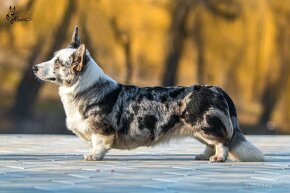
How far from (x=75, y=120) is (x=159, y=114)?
818 millimetres

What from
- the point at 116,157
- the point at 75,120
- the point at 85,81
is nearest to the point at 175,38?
the point at 116,157

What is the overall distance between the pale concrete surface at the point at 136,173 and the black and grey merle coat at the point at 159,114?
0.90 feet

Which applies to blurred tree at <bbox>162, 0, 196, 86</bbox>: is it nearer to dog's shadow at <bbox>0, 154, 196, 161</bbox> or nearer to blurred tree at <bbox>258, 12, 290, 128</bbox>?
blurred tree at <bbox>258, 12, 290, 128</bbox>

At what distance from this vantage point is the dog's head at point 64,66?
8609 mm

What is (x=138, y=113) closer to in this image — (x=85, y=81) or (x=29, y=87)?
(x=85, y=81)

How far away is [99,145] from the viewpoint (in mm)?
8617

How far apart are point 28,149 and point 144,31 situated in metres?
5.06

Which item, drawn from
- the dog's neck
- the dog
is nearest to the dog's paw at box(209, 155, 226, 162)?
the dog

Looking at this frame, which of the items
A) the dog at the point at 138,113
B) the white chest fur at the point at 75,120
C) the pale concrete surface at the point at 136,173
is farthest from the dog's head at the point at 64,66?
the pale concrete surface at the point at 136,173

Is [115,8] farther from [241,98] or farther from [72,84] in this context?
[72,84]

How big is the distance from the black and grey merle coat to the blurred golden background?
604 cm

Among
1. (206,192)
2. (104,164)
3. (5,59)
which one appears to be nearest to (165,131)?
(104,164)

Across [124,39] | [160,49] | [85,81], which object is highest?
[85,81]

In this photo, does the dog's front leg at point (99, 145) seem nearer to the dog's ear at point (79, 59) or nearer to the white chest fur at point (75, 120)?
the white chest fur at point (75, 120)
